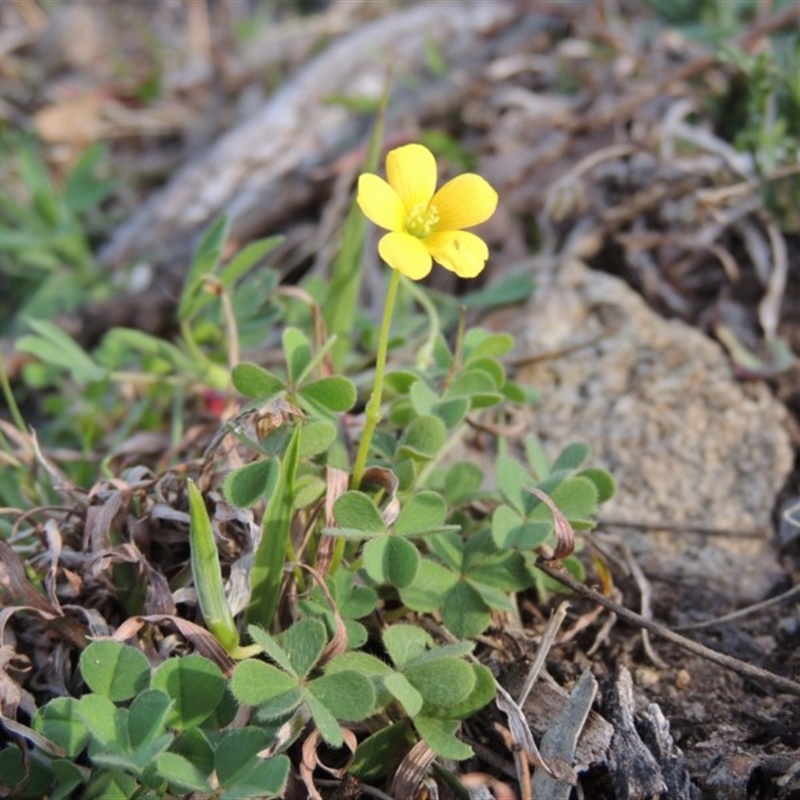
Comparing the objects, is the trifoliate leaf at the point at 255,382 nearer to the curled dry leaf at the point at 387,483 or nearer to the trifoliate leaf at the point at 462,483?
the curled dry leaf at the point at 387,483

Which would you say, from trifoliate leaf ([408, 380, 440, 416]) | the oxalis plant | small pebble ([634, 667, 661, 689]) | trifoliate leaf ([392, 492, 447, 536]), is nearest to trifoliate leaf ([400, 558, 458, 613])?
the oxalis plant

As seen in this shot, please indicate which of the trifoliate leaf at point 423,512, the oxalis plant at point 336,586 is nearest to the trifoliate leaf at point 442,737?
the oxalis plant at point 336,586

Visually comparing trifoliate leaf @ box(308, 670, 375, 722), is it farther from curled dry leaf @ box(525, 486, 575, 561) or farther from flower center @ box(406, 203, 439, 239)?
flower center @ box(406, 203, 439, 239)

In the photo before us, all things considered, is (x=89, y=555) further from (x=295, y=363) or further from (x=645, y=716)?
(x=645, y=716)

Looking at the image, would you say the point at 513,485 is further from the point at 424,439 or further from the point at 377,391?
the point at 377,391

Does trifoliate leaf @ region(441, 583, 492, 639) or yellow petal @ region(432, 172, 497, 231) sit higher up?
yellow petal @ region(432, 172, 497, 231)

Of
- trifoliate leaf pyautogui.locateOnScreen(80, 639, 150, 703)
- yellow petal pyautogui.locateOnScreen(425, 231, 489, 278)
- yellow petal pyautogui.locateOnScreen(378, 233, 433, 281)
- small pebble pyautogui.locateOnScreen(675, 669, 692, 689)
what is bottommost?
small pebble pyautogui.locateOnScreen(675, 669, 692, 689)

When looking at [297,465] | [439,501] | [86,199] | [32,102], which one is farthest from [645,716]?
[32,102]

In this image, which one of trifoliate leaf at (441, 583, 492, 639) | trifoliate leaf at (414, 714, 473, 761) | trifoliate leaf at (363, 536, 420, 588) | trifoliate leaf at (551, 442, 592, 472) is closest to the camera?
trifoliate leaf at (414, 714, 473, 761)
